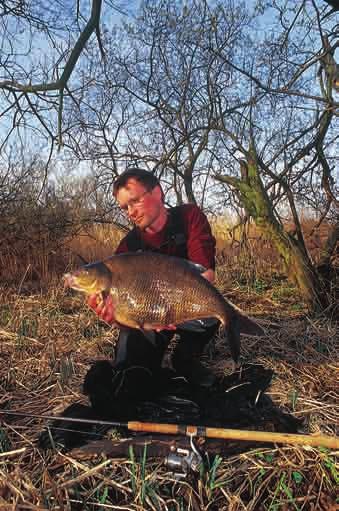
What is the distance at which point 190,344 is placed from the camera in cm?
253

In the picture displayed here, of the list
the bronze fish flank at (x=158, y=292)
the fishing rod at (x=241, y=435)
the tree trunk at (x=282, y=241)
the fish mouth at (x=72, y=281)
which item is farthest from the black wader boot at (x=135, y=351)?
the tree trunk at (x=282, y=241)

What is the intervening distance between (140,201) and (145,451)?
4.75ft

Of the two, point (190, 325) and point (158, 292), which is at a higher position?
point (158, 292)

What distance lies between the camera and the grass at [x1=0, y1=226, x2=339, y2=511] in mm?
1446

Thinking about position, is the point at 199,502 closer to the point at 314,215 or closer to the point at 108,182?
the point at 314,215

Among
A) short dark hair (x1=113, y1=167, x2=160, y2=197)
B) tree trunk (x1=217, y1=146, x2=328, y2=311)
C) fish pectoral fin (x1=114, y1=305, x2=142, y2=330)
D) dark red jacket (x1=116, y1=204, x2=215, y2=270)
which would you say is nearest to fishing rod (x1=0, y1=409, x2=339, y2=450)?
fish pectoral fin (x1=114, y1=305, x2=142, y2=330)

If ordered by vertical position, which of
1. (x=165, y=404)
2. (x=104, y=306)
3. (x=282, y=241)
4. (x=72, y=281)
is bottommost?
(x=165, y=404)

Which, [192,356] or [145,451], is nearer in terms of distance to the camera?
[145,451]

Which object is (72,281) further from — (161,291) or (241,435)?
(241,435)

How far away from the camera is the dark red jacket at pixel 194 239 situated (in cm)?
248

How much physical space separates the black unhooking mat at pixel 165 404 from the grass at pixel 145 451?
12 centimetres

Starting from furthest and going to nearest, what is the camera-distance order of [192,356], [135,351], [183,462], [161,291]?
[192,356]
[135,351]
[161,291]
[183,462]

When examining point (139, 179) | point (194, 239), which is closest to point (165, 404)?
point (194, 239)

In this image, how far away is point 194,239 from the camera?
8.35ft
